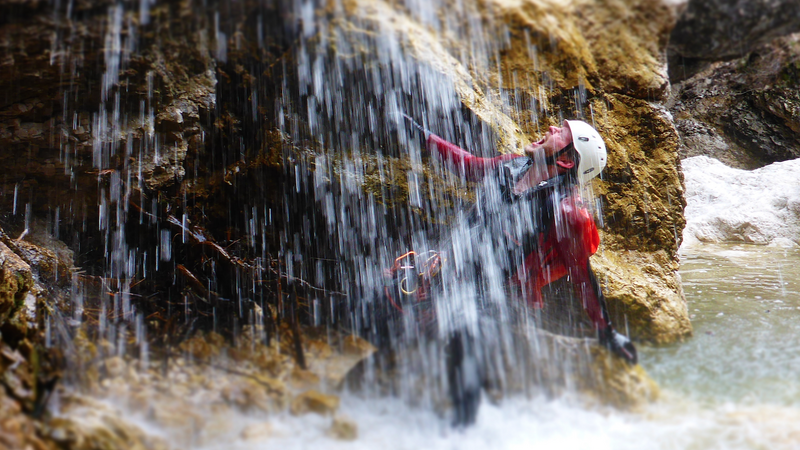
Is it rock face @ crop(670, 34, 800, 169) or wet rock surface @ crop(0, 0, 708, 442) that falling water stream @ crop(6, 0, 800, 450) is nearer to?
wet rock surface @ crop(0, 0, 708, 442)

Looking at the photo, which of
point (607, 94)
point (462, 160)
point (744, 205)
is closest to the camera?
point (462, 160)

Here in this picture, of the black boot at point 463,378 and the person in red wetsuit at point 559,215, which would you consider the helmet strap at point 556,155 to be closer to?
the person in red wetsuit at point 559,215

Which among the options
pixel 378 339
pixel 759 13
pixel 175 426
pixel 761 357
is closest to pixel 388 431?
pixel 378 339

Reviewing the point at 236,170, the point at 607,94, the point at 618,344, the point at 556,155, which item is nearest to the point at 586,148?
the point at 556,155

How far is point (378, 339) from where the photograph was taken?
134 inches

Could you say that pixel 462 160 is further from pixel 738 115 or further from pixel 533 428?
pixel 738 115

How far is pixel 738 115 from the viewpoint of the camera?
27.5 ft

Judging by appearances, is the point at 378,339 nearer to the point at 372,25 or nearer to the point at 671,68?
the point at 372,25

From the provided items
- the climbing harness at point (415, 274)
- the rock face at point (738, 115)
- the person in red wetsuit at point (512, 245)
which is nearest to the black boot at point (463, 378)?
the person in red wetsuit at point (512, 245)

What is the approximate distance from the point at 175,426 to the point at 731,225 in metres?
7.93

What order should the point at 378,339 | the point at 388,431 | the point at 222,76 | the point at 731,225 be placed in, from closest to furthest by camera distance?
the point at 388,431
the point at 378,339
the point at 222,76
the point at 731,225

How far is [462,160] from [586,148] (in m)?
0.93

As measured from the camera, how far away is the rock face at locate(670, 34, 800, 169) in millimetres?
7570

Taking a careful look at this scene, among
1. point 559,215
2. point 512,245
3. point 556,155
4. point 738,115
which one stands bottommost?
point 512,245
